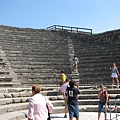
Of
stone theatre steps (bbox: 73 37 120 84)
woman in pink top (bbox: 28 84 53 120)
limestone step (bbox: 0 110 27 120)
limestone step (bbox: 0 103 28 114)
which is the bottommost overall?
limestone step (bbox: 0 110 27 120)

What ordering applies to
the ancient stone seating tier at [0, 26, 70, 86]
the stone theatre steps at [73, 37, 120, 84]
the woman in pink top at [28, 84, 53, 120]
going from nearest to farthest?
1. the woman in pink top at [28, 84, 53, 120]
2. the ancient stone seating tier at [0, 26, 70, 86]
3. the stone theatre steps at [73, 37, 120, 84]

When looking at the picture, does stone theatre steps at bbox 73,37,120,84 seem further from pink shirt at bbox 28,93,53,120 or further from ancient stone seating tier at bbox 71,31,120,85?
pink shirt at bbox 28,93,53,120

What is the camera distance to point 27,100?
10.6 m

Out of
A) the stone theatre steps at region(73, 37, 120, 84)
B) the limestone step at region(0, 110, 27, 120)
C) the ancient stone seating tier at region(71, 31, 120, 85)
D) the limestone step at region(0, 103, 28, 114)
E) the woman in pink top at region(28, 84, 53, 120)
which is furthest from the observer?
the ancient stone seating tier at region(71, 31, 120, 85)

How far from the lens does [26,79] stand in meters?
14.7

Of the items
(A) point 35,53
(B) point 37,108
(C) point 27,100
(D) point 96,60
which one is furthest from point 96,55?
(B) point 37,108

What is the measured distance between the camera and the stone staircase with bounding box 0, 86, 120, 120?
9.16 metres

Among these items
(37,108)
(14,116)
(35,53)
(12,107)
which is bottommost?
(14,116)

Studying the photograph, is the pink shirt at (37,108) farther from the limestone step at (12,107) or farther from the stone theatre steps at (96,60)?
the stone theatre steps at (96,60)

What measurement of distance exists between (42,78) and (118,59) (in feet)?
18.0

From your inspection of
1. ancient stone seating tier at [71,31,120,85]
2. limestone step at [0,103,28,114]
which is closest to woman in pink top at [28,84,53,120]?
limestone step at [0,103,28,114]

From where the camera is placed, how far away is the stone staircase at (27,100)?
9.16 metres

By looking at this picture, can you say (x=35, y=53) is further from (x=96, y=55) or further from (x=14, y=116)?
(x=14, y=116)

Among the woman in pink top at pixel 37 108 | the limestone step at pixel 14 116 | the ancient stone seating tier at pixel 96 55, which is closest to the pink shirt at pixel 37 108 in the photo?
the woman in pink top at pixel 37 108
